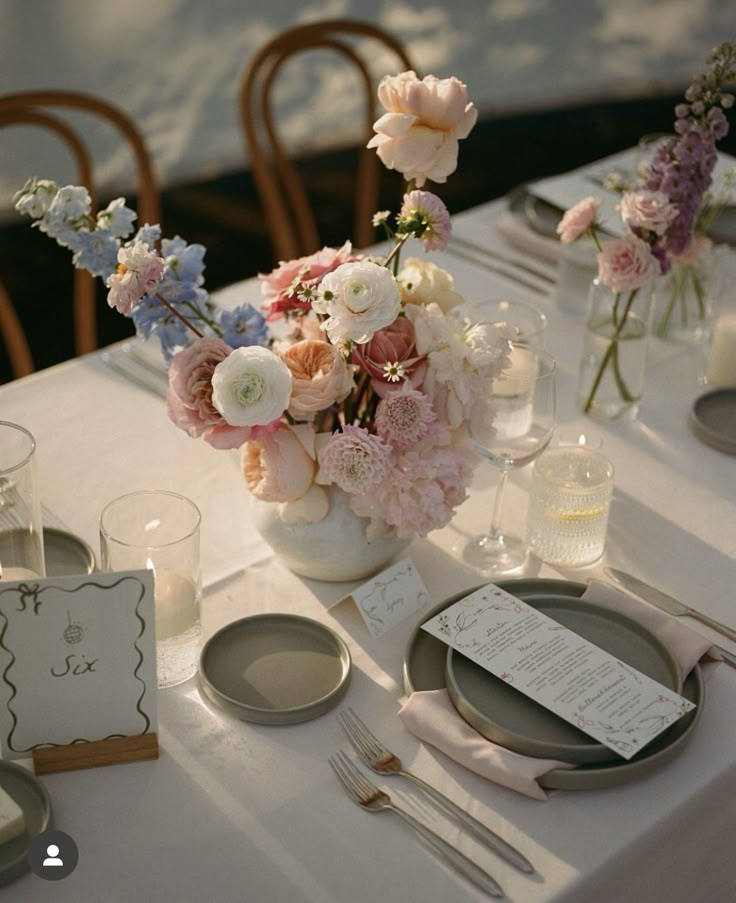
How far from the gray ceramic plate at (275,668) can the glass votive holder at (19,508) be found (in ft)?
0.69

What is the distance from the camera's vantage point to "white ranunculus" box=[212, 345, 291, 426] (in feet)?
3.85

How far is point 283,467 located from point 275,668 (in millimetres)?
214

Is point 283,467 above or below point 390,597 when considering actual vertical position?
above

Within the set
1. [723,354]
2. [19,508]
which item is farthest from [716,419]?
[19,508]

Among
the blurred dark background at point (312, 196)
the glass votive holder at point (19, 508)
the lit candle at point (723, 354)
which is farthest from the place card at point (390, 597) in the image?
the blurred dark background at point (312, 196)

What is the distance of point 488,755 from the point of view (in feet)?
3.91

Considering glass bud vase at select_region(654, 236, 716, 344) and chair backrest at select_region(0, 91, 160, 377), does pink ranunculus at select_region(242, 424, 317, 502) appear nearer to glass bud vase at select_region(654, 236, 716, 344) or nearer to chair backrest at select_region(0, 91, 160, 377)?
glass bud vase at select_region(654, 236, 716, 344)

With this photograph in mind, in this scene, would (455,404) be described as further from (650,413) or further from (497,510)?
(650,413)

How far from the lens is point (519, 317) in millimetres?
1869

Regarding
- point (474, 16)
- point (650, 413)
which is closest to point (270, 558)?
point (650, 413)

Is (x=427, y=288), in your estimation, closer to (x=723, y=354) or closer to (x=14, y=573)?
(x=14, y=573)

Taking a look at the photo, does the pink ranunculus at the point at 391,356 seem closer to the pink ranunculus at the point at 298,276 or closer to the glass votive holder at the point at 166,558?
the pink ranunculus at the point at 298,276

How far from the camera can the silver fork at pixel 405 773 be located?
1.11 meters

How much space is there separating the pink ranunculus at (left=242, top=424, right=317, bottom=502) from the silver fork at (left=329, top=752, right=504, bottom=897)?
0.29m
